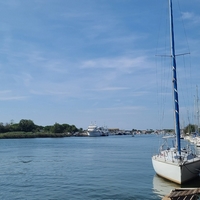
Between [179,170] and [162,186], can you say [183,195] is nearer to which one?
[179,170]

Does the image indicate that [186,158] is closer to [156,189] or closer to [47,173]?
[156,189]

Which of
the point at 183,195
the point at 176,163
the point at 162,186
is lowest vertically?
the point at 162,186

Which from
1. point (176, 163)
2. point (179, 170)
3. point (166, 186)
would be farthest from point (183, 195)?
point (166, 186)

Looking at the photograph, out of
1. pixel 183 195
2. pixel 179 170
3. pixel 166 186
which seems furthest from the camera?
pixel 166 186

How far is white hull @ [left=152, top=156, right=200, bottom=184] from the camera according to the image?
25422mm

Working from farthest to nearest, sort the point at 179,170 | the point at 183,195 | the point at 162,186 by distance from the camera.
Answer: the point at 162,186 < the point at 179,170 < the point at 183,195

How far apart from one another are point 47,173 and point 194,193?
23.5 meters

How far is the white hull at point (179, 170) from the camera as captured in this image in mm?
25422

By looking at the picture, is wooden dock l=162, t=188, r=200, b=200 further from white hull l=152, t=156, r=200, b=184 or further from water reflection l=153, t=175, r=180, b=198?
white hull l=152, t=156, r=200, b=184

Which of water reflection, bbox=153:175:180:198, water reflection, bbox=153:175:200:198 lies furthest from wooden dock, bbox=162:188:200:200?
water reflection, bbox=153:175:200:198

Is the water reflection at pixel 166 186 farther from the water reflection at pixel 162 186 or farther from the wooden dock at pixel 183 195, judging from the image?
the wooden dock at pixel 183 195

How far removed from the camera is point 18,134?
655 ft

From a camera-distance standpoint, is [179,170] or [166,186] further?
[166,186]

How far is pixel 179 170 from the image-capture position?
25344 millimetres
